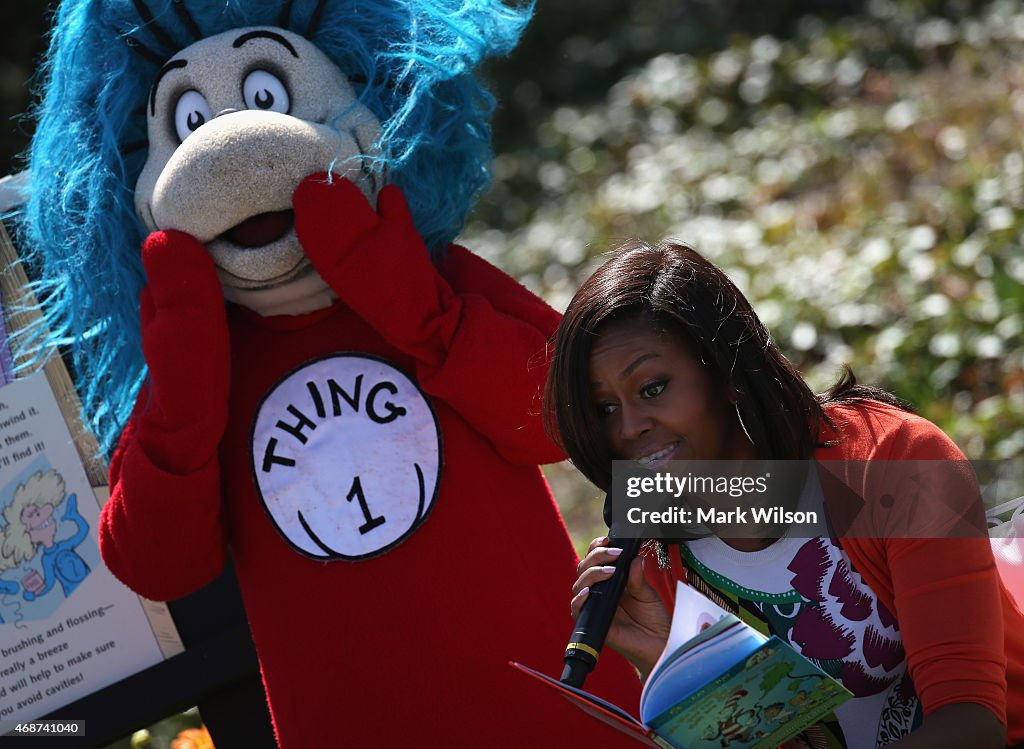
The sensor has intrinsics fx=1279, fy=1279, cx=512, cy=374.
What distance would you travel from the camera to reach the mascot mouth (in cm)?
247

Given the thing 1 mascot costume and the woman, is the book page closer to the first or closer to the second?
the woman

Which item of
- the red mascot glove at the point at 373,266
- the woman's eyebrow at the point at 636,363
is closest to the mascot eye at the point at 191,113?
the red mascot glove at the point at 373,266

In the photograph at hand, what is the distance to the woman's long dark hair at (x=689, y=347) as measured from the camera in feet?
6.32

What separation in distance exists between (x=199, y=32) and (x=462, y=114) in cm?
57

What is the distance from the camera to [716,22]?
787cm

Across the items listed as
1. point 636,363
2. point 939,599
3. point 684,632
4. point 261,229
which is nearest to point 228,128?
point 261,229

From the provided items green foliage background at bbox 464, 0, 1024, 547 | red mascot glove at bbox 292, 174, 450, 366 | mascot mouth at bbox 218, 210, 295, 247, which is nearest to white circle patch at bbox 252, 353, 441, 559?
red mascot glove at bbox 292, 174, 450, 366

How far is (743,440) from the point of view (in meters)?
2.00

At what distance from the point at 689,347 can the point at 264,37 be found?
1175 mm

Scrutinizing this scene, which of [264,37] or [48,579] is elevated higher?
[264,37]

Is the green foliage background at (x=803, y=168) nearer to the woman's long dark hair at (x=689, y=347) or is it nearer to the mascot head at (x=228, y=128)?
the woman's long dark hair at (x=689, y=347)

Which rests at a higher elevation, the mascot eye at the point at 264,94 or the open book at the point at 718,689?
the mascot eye at the point at 264,94

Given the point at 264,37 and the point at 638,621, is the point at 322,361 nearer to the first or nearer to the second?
the point at 264,37

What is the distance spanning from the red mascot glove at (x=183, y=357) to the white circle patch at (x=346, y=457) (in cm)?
12
